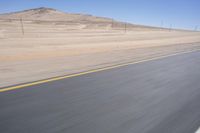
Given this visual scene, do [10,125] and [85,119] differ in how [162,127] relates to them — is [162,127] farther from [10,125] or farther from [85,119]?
[10,125]

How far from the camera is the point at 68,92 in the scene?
5.14 meters

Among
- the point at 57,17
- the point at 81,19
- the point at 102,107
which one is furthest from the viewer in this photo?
the point at 57,17

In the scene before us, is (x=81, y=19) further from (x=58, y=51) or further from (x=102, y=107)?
(x=102, y=107)

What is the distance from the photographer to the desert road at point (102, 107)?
11.4ft

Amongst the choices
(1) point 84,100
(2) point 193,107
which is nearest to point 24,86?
(1) point 84,100

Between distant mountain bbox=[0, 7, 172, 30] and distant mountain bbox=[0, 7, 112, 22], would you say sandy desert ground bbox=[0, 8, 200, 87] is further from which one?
distant mountain bbox=[0, 7, 112, 22]

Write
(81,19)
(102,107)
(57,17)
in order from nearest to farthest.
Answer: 1. (102,107)
2. (81,19)
3. (57,17)

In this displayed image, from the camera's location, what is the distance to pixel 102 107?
4293 mm

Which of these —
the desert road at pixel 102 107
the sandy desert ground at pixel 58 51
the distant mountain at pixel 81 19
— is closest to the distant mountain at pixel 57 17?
the distant mountain at pixel 81 19

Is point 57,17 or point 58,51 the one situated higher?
point 57,17

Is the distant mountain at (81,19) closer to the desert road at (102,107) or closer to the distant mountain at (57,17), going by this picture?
the distant mountain at (57,17)

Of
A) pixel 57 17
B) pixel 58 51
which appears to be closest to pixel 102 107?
pixel 58 51

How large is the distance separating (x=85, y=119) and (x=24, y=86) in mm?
2479

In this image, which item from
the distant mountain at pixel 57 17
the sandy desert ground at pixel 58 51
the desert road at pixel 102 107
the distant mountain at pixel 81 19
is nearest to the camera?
the desert road at pixel 102 107
